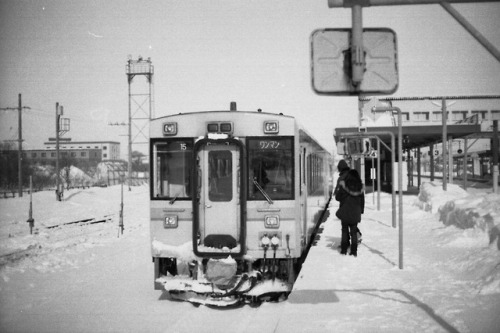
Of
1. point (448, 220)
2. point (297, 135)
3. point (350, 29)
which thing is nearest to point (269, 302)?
point (297, 135)

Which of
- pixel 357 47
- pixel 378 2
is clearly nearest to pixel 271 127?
pixel 357 47

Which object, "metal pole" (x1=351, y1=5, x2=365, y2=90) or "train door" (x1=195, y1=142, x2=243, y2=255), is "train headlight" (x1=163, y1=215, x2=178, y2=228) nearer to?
"train door" (x1=195, y1=142, x2=243, y2=255)

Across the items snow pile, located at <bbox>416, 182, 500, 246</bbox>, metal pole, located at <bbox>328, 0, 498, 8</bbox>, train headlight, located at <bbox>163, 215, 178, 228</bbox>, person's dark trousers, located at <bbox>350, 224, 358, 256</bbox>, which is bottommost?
person's dark trousers, located at <bbox>350, 224, 358, 256</bbox>

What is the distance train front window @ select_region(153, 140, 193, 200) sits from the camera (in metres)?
7.55

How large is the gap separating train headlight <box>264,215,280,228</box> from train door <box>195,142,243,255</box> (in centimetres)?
41

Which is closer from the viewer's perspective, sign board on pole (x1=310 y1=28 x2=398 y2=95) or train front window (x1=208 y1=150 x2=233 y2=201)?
sign board on pole (x1=310 y1=28 x2=398 y2=95)

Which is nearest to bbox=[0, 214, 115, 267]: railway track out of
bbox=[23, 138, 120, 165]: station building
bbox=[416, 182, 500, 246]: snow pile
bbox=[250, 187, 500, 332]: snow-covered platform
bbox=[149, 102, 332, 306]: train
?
bbox=[149, 102, 332, 306]: train

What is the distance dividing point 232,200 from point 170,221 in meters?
1.03

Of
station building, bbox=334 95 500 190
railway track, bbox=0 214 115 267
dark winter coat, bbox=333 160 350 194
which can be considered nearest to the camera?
dark winter coat, bbox=333 160 350 194

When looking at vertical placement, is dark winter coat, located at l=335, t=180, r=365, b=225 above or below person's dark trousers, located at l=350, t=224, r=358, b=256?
above

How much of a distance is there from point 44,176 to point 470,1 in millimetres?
57253

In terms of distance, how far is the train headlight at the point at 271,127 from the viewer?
7367mm

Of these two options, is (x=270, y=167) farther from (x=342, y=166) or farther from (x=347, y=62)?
(x=342, y=166)

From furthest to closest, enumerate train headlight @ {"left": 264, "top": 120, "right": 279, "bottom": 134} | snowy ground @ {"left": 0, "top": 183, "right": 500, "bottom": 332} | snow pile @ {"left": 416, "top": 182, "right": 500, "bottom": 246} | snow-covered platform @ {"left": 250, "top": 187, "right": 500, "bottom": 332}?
1. snow pile @ {"left": 416, "top": 182, "right": 500, "bottom": 246}
2. train headlight @ {"left": 264, "top": 120, "right": 279, "bottom": 134}
3. snowy ground @ {"left": 0, "top": 183, "right": 500, "bottom": 332}
4. snow-covered platform @ {"left": 250, "top": 187, "right": 500, "bottom": 332}
